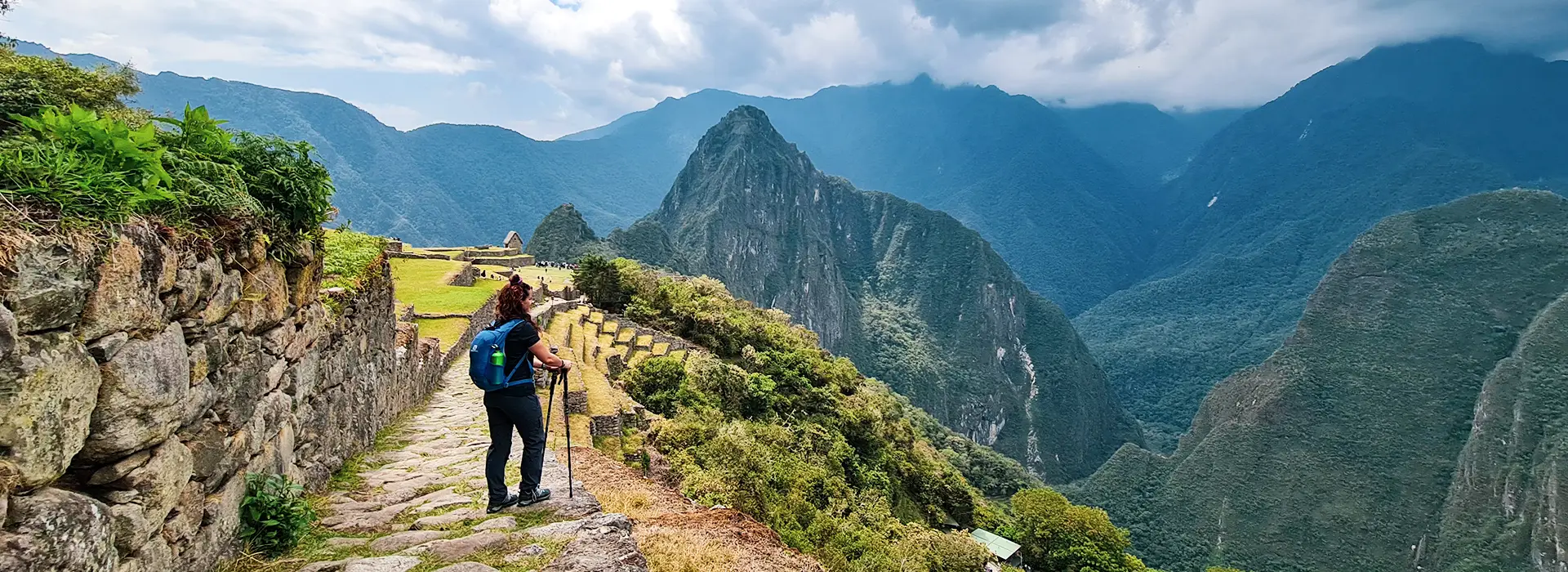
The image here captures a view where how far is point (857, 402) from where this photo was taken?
23.9 metres

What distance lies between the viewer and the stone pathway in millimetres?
3992

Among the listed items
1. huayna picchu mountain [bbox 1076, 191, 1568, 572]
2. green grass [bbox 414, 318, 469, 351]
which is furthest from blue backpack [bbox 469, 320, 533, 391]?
huayna picchu mountain [bbox 1076, 191, 1568, 572]

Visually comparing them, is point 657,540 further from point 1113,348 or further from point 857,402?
point 1113,348

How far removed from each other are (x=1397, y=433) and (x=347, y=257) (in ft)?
314

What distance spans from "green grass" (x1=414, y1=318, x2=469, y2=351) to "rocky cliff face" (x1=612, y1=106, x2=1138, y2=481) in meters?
90.6

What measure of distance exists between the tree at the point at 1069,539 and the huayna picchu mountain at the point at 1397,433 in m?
42.7

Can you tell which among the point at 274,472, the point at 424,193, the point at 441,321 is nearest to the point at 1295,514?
the point at 441,321

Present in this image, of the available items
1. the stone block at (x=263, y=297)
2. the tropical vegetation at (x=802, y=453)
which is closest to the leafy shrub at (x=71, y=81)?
the stone block at (x=263, y=297)

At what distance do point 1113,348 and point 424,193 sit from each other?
180 m

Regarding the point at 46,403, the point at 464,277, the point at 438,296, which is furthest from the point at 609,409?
the point at 464,277

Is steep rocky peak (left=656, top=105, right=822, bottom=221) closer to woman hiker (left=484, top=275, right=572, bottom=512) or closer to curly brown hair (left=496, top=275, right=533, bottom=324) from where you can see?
curly brown hair (left=496, top=275, right=533, bottom=324)

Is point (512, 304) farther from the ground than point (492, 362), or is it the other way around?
point (512, 304)

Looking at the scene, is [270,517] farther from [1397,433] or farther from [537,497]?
[1397,433]

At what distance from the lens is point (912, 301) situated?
484ft
